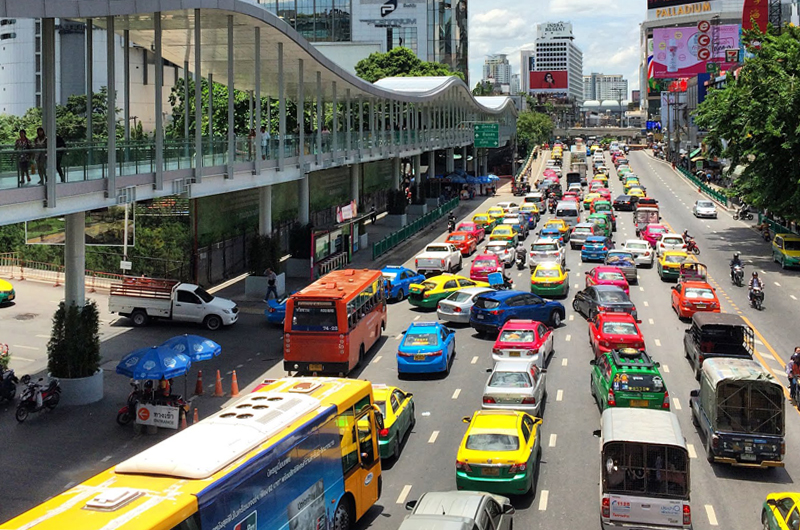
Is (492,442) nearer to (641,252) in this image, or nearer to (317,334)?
(317,334)

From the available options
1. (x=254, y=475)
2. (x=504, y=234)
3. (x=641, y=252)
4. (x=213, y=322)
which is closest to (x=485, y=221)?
(x=504, y=234)

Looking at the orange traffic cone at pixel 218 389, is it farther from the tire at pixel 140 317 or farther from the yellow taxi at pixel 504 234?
the yellow taxi at pixel 504 234

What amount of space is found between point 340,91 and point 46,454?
37.5 metres

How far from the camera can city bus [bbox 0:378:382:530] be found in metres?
10.3

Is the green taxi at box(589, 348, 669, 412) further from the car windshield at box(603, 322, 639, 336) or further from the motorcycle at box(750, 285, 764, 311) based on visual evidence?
the motorcycle at box(750, 285, 764, 311)

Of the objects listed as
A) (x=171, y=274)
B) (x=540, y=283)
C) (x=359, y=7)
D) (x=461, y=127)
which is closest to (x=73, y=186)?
(x=171, y=274)

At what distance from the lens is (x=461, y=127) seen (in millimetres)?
101312

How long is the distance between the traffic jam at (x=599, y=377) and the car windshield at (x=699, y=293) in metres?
0.06

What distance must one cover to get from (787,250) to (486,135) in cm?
4870

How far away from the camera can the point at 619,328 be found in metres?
27.6

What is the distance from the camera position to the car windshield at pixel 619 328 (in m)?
27.3

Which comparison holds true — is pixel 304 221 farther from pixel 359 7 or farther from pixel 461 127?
pixel 359 7

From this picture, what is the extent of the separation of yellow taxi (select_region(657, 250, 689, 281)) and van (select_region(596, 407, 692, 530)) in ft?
94.9

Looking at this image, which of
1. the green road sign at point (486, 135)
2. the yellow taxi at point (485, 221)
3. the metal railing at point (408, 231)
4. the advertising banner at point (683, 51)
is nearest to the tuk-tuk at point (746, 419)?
the metal railing at point (408, 231)
